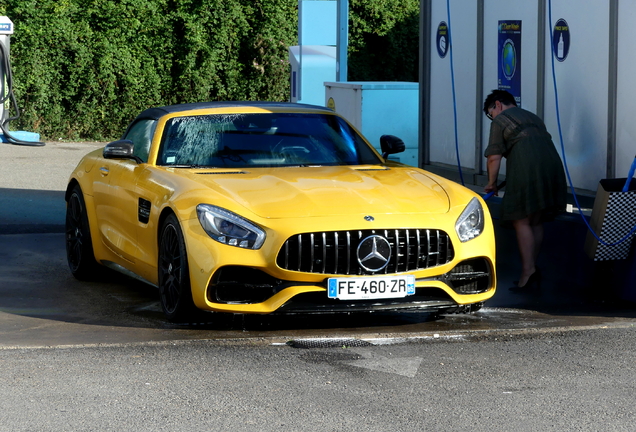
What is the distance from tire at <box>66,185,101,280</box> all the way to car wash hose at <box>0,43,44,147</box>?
11.2 metres

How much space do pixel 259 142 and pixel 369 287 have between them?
70.5 inches

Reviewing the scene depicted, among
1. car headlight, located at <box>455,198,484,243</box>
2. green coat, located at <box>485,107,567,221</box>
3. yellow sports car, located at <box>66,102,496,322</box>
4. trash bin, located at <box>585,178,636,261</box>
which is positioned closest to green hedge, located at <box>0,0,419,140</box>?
yellow sports car, located at <box>66,102,496,322</box>

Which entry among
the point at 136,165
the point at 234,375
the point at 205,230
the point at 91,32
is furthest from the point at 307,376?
the point at 91,32

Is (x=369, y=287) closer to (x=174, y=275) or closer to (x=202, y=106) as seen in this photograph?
(x=174, y=275)

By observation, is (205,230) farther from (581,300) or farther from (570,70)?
(570,70)

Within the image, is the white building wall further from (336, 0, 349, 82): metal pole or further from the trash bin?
(336, 0, 349, 82): metal pole

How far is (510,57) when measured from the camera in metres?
9.66

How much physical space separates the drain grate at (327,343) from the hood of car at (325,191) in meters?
0.71

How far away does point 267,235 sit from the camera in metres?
5.96

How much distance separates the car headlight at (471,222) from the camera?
20.7 ft

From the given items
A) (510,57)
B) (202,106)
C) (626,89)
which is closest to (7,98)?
(510,57)

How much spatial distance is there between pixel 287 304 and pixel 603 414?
79.3 inches

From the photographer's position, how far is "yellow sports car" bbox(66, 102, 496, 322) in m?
5.98

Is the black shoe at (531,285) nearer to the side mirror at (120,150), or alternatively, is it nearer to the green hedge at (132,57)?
the side mirror at (120,150)
